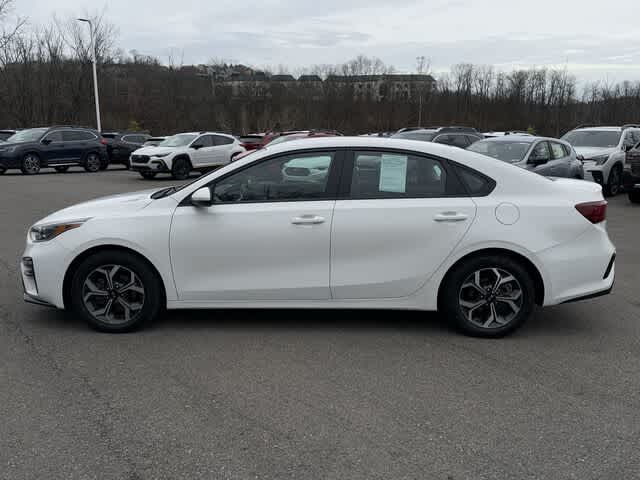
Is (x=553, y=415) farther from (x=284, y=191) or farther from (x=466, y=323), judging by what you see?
(x=284, y=191)

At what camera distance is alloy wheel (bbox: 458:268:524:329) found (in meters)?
4.98

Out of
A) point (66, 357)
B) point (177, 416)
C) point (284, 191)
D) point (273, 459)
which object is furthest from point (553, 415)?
point (66, 357)

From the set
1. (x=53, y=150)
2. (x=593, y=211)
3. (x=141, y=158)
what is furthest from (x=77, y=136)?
(x=593, y=211)

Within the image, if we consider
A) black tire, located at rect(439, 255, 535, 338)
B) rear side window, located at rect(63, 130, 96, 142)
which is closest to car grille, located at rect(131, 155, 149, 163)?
rear side window, located at rect(63, 130, 96, 142)

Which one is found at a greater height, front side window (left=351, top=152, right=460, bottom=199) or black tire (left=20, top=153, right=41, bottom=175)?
front side window (left=351, top=152, right=460, bottom=199)

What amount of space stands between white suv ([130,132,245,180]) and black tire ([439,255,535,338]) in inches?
721

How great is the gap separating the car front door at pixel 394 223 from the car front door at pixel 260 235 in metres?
0.15

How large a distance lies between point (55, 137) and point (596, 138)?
65.1 feet

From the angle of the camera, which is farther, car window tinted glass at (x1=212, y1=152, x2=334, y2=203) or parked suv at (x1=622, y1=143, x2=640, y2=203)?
parked suv at (x1=622, y1=143, x2=640, y2=203)

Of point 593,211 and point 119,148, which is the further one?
point 119,148

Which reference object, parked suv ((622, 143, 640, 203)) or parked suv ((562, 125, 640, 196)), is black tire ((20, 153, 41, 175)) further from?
parked suv ((622, 143, 640, 203))

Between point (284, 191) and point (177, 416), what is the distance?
2.09 meters

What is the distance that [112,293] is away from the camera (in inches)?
201

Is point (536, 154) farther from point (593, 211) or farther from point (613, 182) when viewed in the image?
point (593, 211)
